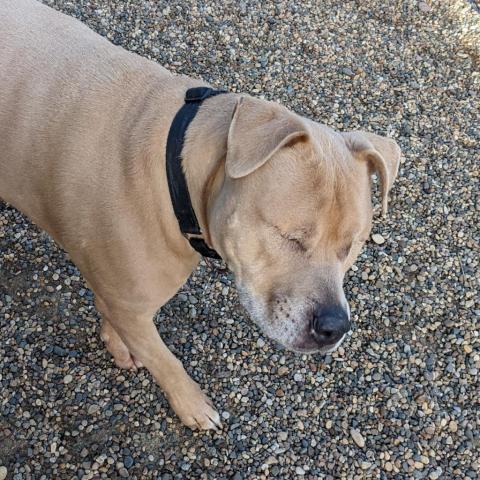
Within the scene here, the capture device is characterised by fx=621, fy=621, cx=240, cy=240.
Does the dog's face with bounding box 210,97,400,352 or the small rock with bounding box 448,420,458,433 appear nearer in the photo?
the dog's face with bounding box 210,97,400,352

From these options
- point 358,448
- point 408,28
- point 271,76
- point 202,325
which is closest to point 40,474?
point 202,325

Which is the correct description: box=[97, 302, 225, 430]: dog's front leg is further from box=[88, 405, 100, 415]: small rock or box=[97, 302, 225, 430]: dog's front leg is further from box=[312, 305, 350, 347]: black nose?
box=[312, 305, 350, 347]: black nose

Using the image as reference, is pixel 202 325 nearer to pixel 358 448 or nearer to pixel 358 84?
pixel 358 448

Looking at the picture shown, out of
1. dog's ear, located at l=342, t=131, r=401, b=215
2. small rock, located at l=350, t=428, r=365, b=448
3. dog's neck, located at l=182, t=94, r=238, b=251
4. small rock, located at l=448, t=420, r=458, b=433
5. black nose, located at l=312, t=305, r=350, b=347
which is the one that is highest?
dog's ear, located at l=342, t=131, r=401, b=215

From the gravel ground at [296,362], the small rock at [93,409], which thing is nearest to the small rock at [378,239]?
the gravel ground at [296,362]

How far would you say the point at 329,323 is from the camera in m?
2.49

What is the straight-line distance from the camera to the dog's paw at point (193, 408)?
3.48 meters

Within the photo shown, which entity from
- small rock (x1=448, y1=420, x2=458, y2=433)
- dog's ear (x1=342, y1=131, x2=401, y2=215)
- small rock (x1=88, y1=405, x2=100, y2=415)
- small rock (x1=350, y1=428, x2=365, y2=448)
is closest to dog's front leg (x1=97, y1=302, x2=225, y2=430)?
small rock (x1=88, y1=405, x2=100, y2=415)

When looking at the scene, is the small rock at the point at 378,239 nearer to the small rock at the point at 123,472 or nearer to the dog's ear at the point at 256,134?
the dog's ear at the point at 256,134

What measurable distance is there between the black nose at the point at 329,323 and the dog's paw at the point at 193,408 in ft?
3.92

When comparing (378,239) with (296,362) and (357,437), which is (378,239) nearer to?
(296,362)

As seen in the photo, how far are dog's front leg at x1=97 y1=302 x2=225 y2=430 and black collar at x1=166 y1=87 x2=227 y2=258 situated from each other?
0.56 m

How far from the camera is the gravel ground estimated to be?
3512mm

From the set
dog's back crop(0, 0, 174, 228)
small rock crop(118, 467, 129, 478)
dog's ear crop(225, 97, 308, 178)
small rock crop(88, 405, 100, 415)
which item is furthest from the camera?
small rock crop(88, 405, 100, 415)
